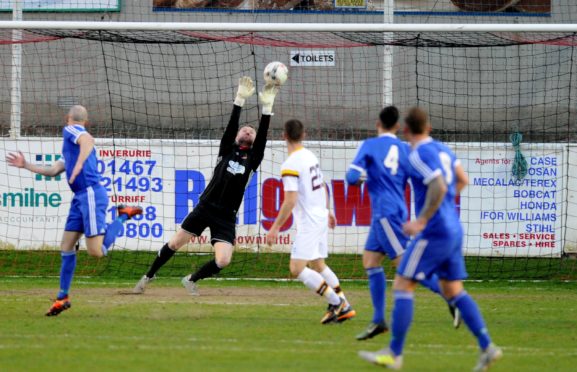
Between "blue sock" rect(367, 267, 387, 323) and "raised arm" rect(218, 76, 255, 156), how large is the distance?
3.22 metres

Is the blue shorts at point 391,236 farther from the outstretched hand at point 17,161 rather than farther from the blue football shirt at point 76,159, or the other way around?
the outstretched hand at point 17,161

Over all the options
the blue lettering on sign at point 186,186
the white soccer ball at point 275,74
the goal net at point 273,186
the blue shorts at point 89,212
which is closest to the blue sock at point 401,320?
the blue shorts at point 89,212

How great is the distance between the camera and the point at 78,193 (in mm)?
10875

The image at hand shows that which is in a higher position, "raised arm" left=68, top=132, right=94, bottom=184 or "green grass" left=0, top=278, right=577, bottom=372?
"raised arm" left=68, top=132, right=94, bottom=184

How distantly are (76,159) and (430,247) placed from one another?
4.59 m

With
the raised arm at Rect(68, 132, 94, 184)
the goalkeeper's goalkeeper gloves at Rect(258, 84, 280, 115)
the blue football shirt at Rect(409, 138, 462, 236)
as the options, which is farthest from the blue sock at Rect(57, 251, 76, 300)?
the blue football shirt at Rect(409, 138, 462, 236)

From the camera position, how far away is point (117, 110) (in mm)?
20203

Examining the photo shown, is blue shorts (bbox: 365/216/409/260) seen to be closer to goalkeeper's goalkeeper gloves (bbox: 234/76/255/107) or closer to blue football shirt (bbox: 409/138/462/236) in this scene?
blue football shirt (bbox: 409/138/462/236)

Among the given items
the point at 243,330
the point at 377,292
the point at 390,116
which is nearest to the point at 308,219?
the point at 377,292

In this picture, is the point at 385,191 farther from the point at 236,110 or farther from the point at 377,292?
the point at 236,110

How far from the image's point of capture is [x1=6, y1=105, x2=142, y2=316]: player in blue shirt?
35.2ft

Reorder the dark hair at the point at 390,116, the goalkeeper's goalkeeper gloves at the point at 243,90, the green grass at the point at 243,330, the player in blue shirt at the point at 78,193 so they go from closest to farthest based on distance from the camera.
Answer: the green grass at the point at 243,330, the dark hair at the point at 390,116, the player in blue shirt at the point at 78,193, the goalkeeper's goalkeeper gloves at the point at 243,90

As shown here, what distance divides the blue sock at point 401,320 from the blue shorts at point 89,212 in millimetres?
4169

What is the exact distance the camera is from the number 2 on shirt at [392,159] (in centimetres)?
984
